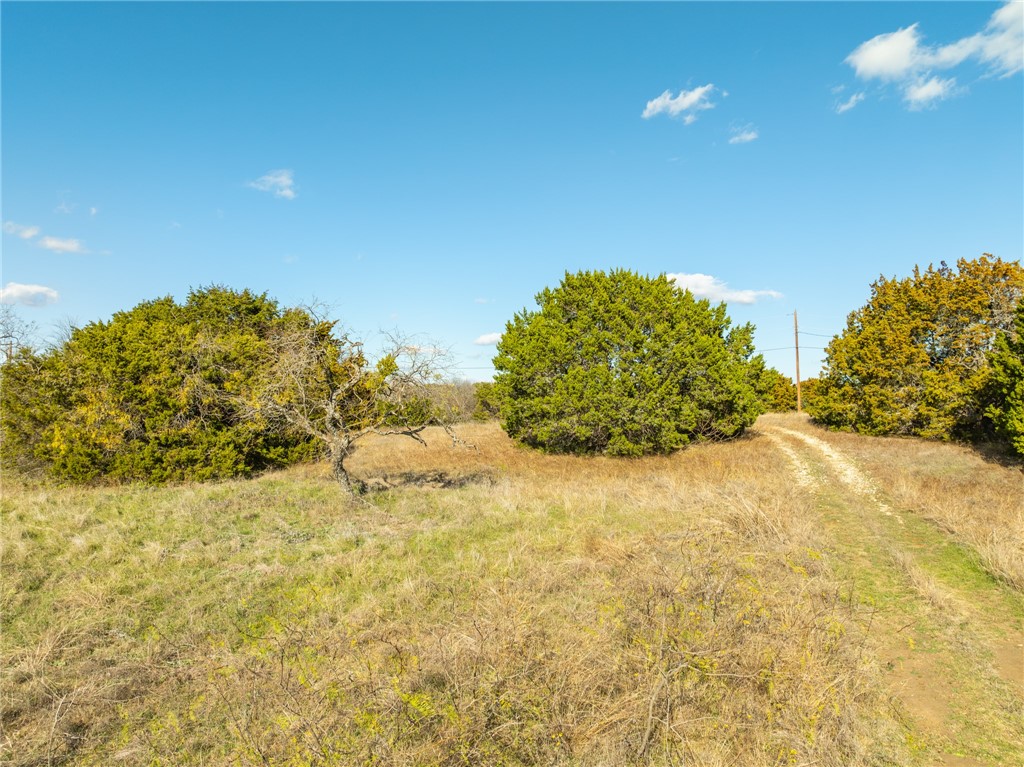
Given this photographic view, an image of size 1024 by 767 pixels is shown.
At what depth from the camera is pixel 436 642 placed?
5.94 meters

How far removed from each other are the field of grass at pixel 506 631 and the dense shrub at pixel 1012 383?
19.8 ft

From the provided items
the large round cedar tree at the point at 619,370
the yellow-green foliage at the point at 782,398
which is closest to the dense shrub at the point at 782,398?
the yellow-green foliage at the point at 782,398

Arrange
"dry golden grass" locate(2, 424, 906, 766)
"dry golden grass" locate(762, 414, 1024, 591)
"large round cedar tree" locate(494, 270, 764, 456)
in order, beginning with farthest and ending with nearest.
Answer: "large round cedar tree" locate(494, 270, 764, 456)
"dry golden grass" locate(762, 414, 1024, 591)
"dry golden grass" locate(2, 424, 906, 766)

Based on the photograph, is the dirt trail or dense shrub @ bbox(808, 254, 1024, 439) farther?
dense shrub @ bbox(808, 254, 1024, 439)

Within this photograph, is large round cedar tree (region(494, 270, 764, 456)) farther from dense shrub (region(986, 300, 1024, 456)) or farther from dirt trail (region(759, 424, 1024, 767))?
dirt trail (region(759, 424, 1024, 767))

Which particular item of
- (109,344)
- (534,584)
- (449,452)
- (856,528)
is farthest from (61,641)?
(449,452)

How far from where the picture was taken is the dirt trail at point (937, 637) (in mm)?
4898

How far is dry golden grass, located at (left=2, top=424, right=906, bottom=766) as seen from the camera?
4.47 meters

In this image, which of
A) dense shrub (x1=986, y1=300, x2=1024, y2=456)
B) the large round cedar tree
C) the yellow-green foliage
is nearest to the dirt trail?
dense shrub (x1=986, y1=300, x2=1024, y2=456)

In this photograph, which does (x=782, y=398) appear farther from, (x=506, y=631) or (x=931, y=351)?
(x=506, y=631)

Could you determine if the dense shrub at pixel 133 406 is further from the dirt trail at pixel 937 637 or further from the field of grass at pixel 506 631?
the dirt trail at pixel 937 637

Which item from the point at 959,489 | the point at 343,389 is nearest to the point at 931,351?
the point at 959,489

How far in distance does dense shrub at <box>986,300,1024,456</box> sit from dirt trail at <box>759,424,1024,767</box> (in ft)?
27.0

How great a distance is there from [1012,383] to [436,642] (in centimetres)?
2213
